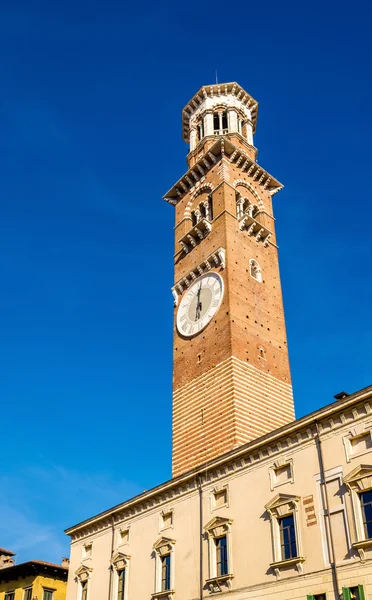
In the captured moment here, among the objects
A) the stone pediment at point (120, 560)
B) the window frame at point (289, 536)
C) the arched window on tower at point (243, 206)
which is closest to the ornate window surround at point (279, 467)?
the window frame at point (289, 536)

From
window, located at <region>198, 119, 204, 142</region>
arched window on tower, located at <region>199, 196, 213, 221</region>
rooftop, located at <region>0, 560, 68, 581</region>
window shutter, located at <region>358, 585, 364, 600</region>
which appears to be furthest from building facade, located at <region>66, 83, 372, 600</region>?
rooftop, located at <region>0, 560, 68, 581</region>

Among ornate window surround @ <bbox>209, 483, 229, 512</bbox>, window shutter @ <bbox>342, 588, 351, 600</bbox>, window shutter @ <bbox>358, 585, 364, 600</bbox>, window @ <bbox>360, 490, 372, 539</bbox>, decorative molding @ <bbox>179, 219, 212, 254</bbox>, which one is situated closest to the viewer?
window shutter @ <bbox>358, 585, 364, 600</bbox>

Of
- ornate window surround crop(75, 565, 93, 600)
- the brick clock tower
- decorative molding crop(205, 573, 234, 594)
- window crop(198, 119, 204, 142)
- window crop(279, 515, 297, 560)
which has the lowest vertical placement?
decorative molding crop(205, 573, 234, 594)

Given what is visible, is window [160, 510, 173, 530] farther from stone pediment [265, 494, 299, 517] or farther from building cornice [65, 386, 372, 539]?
stone pediment [265, 494, 299, 517]

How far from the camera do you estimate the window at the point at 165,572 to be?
22.0 m

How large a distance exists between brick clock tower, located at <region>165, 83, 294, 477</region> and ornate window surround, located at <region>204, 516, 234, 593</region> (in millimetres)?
6598

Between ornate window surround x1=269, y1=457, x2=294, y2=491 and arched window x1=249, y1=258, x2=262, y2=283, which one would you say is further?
arched window x1=249, y1=258, x2=262, y2=283

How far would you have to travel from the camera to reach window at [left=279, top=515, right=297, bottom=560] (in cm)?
1806

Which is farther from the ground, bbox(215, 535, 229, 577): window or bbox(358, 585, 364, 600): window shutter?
bbox(215, 535, 229, 577): window

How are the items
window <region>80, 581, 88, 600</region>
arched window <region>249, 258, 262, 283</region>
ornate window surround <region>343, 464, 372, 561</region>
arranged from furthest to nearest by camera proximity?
arched window <region>249, 258, 262, 283</region> → window <region>80, 581, 88, 600</region> → ornate window surround <region>343, 464, 372, 561</region>

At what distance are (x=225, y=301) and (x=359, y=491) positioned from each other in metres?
16.1

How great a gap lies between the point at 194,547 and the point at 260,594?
3513 mm

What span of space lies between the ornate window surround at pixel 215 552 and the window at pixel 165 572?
235 cm

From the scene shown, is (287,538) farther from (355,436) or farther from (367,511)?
(355,436)
